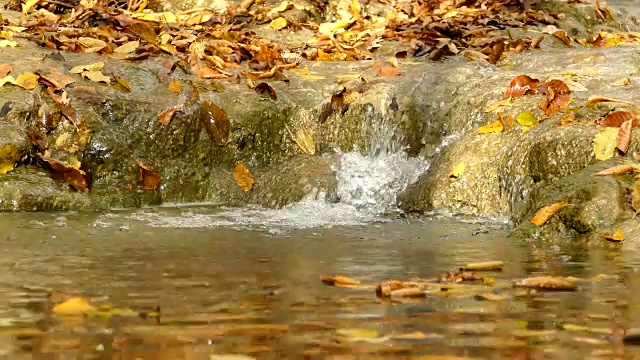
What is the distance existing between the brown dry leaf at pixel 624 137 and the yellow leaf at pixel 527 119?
1.09m

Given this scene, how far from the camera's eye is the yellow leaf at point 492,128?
783 cm

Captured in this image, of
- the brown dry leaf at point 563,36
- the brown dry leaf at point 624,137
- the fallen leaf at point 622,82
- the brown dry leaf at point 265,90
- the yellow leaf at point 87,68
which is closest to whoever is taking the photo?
the brown dry leaf at point 624,137

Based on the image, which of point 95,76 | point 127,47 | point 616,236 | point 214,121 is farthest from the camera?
point 127,47

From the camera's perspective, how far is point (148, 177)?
327 inches

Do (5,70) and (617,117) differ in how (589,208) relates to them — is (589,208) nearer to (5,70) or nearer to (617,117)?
(617,117)

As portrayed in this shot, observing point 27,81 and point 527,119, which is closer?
point 527,119

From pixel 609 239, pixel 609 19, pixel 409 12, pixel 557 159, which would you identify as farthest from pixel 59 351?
pixel 609 19

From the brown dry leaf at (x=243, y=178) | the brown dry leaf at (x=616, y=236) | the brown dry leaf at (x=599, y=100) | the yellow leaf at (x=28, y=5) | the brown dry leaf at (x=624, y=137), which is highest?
the yellow leaf at (x=28, y=5)

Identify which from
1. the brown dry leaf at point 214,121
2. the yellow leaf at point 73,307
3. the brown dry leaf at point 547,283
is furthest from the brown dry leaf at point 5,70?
the brown dry leaf at point 547,283

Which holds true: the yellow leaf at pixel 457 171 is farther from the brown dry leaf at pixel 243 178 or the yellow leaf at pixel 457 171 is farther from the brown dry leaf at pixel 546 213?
the brown dry leaf at pixel 243 178

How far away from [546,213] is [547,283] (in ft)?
7.10

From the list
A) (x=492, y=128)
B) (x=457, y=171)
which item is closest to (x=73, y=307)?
(x=457, y=171)

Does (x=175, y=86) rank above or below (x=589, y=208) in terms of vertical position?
Answer: above

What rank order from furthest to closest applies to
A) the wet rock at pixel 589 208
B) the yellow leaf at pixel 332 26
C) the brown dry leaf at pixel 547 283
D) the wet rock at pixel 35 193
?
1. the yellow leaf at pixel 332 26
2. the wet rock at pixel 35 193
3. the wet rock at pixel 589 208
4. the brown dry leaf at pixel 547 283
